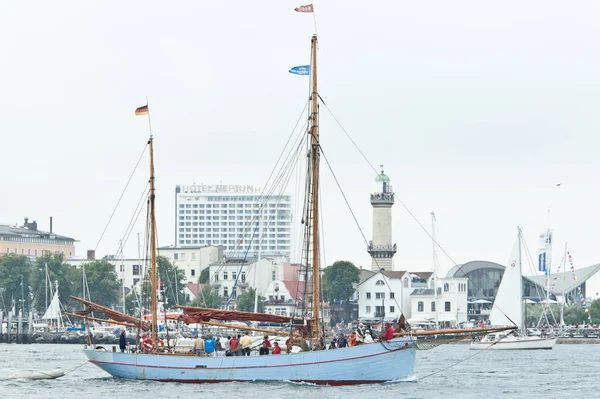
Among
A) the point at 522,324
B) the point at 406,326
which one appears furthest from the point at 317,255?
the point at 522,324

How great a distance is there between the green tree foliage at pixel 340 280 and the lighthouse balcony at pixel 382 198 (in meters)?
14.6

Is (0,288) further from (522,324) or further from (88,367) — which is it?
(88,367)

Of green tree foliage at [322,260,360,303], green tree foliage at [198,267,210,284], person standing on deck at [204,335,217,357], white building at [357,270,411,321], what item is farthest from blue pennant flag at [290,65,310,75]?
green tree foliage at [198,267,210,284]

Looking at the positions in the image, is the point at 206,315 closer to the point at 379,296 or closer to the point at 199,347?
the point at 199,347

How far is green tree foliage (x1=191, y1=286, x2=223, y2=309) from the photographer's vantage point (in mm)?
172500

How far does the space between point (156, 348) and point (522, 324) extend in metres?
66.8

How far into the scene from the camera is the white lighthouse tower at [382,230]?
18600 cm

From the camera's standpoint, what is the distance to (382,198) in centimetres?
18938

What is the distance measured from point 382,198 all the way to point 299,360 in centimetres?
12692

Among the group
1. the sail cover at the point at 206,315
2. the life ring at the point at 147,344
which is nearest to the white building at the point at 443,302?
the sail cover at the point at 206,315

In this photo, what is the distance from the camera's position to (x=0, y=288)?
599 feet

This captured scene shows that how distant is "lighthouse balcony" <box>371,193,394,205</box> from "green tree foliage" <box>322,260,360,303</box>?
14.6 m

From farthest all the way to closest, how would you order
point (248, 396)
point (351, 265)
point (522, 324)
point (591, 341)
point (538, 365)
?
point (351, 265), point (591, 341), point (522, 324), point (538, 365), point (248, 396)

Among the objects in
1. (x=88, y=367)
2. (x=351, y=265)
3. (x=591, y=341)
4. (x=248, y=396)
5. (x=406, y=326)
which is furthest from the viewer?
(x=351, y=265)
